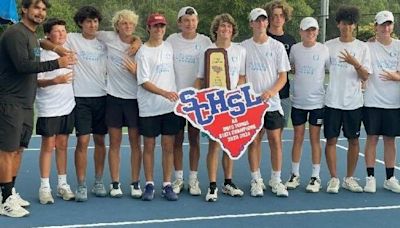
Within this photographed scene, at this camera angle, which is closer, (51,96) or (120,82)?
(51,96)

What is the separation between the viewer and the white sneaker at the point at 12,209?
17.0ft

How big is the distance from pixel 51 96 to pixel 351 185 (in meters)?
3.10

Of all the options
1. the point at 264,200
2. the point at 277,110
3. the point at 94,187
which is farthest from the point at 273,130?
the point at 94,187

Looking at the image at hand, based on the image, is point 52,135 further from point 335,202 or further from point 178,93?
point 335,202

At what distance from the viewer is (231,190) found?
594 cm

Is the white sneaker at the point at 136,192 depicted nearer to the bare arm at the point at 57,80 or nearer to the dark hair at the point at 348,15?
the bare arm at the point at 57,80

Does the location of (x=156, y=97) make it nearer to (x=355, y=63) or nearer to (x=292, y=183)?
(x=292, y=183)

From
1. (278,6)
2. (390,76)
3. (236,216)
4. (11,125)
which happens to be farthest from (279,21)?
(11,125)

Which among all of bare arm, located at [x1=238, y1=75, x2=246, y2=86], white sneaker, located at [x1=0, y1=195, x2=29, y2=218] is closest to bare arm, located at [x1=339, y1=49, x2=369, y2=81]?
bare arm, located at [x1=238, y1=75, x2=246, y2=86]

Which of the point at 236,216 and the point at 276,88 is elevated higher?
the point at 276,88

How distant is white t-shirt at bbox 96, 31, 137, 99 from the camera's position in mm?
5672

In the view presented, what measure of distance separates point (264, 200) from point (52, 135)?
2084 mm

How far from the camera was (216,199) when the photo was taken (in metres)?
5.78

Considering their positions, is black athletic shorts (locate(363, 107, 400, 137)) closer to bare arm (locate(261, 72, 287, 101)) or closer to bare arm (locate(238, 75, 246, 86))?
bare arm (locate(261, 72, 287, 101))
